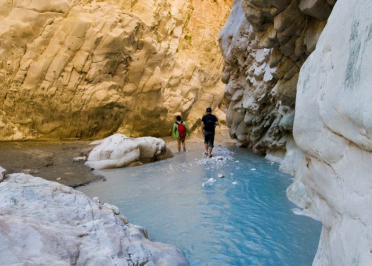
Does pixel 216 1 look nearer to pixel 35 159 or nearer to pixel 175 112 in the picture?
pixel 175 112

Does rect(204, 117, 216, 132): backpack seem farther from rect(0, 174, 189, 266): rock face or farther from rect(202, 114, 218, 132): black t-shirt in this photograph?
rect(0, 174, 189, 266): rock face

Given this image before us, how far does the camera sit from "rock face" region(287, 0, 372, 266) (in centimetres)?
180

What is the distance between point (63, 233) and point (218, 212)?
9.79ft

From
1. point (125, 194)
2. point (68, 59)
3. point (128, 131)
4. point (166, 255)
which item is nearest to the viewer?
point (166, 255)

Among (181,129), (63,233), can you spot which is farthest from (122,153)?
(63,233)

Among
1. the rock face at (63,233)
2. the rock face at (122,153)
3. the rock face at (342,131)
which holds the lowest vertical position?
the rock face at (122,153)

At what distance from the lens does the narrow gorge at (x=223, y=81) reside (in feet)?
6.62

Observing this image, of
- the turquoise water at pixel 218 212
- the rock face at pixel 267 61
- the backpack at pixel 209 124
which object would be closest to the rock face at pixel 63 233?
the turquoise water at pixel 218 212

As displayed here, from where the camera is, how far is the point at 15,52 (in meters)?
13.8

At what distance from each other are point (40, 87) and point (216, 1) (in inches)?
657

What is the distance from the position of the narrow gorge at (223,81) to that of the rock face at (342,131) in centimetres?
1

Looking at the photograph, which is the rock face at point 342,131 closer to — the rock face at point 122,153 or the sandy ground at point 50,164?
the sandy ground at point 50,164

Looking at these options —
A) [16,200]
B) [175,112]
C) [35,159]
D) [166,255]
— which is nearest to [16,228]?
[16,200]

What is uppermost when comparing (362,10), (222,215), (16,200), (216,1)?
(216,1)
